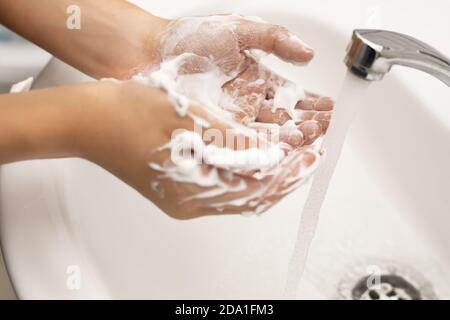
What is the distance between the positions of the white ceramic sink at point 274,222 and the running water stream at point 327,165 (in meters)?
0.03

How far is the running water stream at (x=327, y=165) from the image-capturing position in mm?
545

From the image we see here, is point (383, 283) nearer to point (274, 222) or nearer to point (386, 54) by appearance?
point (274, 222)

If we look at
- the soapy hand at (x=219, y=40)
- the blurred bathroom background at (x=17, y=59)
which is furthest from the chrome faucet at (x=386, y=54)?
the blurred bathroom background at (x=17, y=59)

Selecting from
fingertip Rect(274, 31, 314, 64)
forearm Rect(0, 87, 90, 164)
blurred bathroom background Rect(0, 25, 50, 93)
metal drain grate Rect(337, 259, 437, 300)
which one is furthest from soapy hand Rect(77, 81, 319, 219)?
blurred bathroom background Rect(0, 25, 50, 93)

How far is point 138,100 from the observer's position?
491 millimetres

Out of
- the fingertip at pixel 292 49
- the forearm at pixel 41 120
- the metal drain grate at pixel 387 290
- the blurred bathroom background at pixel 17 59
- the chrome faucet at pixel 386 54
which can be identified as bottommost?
the metal drain grate at pixel 387 290

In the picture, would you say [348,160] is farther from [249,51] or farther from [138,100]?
[138,100]

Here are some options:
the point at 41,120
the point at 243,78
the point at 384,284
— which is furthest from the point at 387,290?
the point at 41,120

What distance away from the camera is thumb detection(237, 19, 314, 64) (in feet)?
1.93

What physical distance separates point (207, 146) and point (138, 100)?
72 millimetres

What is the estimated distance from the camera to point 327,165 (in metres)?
0.60

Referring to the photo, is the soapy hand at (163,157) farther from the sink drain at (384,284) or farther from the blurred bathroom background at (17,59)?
the blurred bathroom background at (17,59)

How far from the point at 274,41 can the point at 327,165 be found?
0.48 ft
